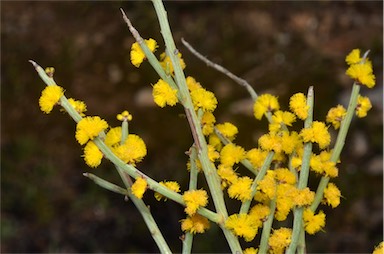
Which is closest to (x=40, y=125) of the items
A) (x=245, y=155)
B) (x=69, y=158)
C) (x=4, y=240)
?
(x=69, y=158)

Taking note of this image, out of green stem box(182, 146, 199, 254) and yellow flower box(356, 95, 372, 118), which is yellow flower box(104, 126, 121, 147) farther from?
yellow flower box(356, 95, 372, 118)

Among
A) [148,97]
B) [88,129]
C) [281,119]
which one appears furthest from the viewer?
[148,97]

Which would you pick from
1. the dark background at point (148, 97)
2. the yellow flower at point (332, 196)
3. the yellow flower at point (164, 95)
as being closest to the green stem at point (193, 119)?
the yellow flower at point (164, 95)

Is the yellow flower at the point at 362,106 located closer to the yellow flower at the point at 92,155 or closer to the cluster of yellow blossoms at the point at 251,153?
the cluster of yellow blossoms at the point at 251,153

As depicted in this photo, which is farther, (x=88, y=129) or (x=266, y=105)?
(x=266, y=105)

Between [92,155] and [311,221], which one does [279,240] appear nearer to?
[311,221]

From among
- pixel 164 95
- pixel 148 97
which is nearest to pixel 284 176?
pixel 164 95

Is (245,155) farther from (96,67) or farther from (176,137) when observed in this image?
(96,67)
